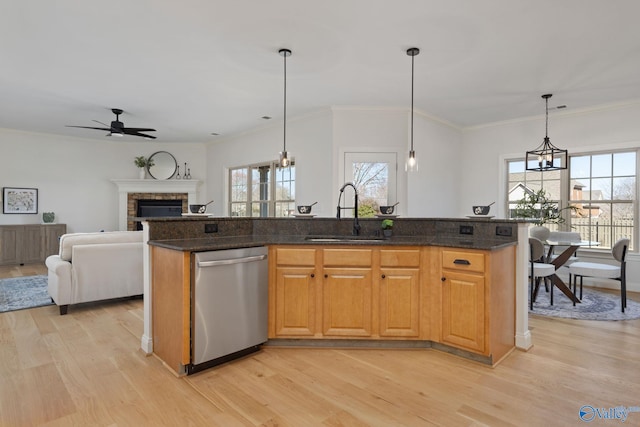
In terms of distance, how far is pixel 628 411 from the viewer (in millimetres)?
2068

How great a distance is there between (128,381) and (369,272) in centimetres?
192

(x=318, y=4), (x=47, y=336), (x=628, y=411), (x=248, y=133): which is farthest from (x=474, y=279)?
(x=248, y=133)

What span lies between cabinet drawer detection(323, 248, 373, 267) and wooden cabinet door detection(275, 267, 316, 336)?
22cm

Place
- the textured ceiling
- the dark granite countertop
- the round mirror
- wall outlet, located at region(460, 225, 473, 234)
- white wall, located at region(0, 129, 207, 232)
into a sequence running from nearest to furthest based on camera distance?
the dark granite countertop → the textured ceiling → wall outlet, located at region(460, 225, 473, 234) → white wall, located at region(0, 129, 207, 232) → the round mirror

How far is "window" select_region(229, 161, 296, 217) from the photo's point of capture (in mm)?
6590

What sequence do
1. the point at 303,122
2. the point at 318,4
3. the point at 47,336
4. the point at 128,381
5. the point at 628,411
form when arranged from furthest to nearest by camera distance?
the point at 303,122, the point at 47,336, the point at 318,4, the point at 128,381, the point at 628,411

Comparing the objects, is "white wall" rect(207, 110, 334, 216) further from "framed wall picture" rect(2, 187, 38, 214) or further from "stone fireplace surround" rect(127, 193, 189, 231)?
"framed wall picture" rect(2, 187, 38, 214)

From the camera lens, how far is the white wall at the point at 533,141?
16.7 feet

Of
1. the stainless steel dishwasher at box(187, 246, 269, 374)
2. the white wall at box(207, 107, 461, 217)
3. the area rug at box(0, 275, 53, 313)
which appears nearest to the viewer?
the stainless steel dishwasher at box(187, 246, 269, 374)

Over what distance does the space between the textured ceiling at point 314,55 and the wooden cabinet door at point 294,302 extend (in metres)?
2.13

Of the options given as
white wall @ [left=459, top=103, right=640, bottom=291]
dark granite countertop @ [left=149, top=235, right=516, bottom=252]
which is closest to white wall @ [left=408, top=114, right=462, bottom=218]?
white wall @ [left=459, top=103, right=640, bottom=291]

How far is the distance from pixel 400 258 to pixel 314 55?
2.21 m

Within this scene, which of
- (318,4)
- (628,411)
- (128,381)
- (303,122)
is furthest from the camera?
(303,122)

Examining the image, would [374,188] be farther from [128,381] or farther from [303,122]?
[128,381]
